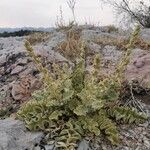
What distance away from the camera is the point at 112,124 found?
202 inches

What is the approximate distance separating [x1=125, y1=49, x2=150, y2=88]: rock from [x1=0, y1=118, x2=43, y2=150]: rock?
2.10 m

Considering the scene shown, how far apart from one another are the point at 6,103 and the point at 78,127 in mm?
2541

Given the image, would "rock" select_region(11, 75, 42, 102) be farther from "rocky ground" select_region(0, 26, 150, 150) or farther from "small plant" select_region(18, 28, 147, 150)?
"small plant" select_region(18, 28, 147, 150)

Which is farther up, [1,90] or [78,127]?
[78,127]

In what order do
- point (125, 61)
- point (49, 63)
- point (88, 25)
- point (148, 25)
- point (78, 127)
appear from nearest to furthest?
point (78, 127)
point (125, 61)
point (49, 63)
point (88, 25)
point (148, 25)

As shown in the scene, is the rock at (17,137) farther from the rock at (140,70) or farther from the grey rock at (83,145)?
the rock at (140,70)

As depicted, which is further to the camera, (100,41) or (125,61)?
(100,41)

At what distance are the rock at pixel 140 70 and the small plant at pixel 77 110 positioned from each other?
1255 millimetres

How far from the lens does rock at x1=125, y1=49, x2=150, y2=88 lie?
6.84 m

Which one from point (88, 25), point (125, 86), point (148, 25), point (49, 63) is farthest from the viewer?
point (148, 25)

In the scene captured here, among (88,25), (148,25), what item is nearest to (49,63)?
(88,25)

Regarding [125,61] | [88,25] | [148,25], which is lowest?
[148,25]

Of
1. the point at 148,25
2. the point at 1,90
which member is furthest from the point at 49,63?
the point at 148,25

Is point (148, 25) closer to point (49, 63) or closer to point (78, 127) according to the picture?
point (49, 63)
